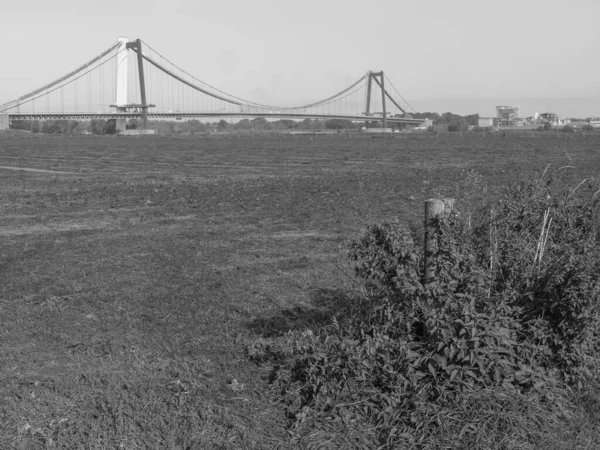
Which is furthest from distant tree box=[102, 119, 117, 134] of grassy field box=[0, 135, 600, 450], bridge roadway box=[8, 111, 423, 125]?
grassy field box=[0, 135, 600, 450]

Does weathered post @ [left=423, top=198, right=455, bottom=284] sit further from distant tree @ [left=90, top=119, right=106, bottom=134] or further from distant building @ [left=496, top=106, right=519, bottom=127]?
distant building @ [left=496, top=106, right=519, bottom=127]

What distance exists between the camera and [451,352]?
149 inches

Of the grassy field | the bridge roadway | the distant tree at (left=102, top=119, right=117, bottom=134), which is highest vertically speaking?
the bridge roadway

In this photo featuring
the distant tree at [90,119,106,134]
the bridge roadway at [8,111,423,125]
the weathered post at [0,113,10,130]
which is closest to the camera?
the bridge roadway at [8,111,423,125]

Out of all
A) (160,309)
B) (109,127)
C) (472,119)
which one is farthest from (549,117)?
(160,309)

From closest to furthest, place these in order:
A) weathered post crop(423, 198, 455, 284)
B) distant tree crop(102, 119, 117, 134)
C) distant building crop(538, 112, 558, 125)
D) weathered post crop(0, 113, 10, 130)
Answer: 1. weathered post crop(423, 198, 455, 284)
2. weathered post crop(0, 113, 10, 130)
3. distant tree crop(102, 119, 117, 134)
4. distant building crop(538, 112, 558, 125)

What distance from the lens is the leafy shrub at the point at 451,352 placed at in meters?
3.78

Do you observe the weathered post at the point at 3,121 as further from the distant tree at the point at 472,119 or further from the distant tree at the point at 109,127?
the distant tree at the point at 472,119

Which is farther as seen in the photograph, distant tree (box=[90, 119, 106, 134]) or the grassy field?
distant tree (box=[90, 119, 106, 134])

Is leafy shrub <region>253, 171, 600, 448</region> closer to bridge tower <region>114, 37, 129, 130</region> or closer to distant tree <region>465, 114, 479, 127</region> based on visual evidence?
bridge tower <region>114, 37, 129, 130</region>

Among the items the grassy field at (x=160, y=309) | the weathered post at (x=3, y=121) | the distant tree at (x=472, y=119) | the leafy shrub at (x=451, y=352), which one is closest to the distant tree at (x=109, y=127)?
the weathered post at (x=3, y=121)

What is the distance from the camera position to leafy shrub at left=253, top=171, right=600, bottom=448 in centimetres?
378

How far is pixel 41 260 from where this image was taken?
7887 millimetres

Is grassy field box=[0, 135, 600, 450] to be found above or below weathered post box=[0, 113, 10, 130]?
below
